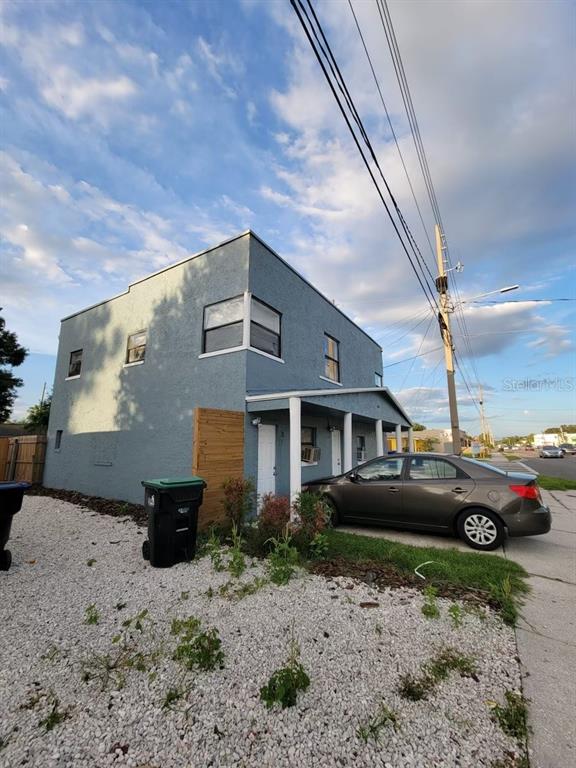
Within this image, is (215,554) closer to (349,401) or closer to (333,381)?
(349,401)

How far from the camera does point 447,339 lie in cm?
1280

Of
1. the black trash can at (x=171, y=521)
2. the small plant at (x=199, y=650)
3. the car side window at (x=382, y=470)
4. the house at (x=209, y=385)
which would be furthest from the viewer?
the house at (x=209, y=385)

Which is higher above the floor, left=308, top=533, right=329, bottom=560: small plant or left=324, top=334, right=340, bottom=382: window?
left=324, top=334, right=340, bottom=382: window

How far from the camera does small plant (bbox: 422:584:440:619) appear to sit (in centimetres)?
329

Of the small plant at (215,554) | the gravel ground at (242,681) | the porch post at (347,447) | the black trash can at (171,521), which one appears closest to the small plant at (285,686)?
the gravel ground at (242,681)

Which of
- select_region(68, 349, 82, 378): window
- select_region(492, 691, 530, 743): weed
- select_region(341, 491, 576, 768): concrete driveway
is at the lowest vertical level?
select_region(341, 491, 576, 768): concrete driveway

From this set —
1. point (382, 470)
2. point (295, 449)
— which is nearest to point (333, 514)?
point (382, 470)

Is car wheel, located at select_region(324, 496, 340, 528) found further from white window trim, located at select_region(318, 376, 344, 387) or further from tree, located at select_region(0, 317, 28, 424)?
tree, located at select_region(0, 317, 28, 424)

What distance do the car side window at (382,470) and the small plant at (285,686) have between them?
13.9 ft

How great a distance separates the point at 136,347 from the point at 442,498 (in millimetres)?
9287

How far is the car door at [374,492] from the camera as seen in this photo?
6102mm

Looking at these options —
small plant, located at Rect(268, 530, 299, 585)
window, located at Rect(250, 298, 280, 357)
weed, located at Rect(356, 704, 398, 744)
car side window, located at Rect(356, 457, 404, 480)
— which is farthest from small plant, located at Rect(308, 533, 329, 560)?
window, located at Rect(250, 298, 280, 357)

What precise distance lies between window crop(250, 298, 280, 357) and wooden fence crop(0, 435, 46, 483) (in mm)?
9934

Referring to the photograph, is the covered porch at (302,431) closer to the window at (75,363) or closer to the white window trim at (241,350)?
the white window trim at (241,350)
